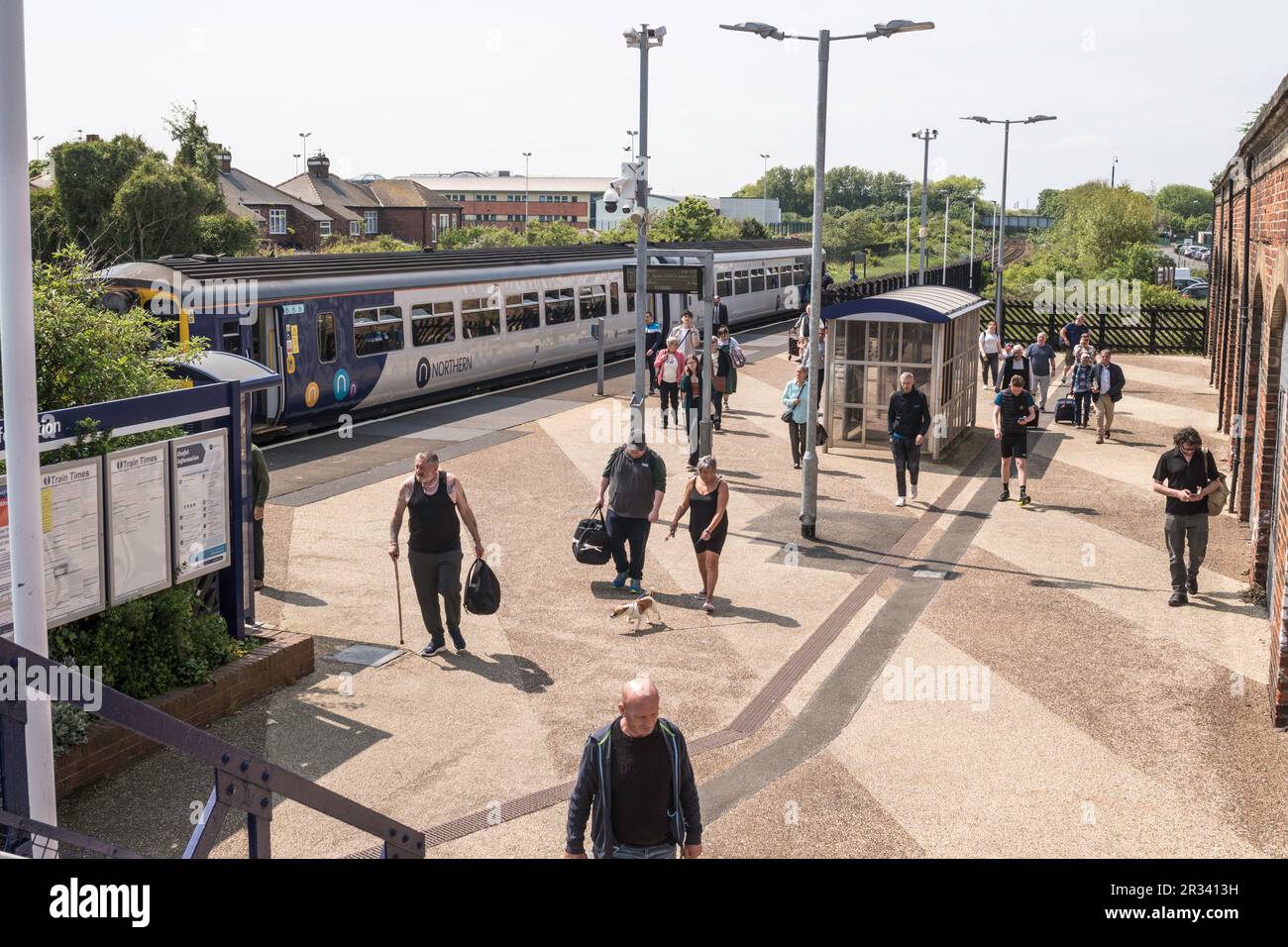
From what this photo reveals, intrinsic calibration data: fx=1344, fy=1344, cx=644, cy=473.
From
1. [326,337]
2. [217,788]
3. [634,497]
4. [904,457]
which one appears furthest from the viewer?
[326,337]

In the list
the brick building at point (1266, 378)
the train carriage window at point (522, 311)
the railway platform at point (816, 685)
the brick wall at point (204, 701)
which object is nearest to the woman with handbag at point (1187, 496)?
the railway platform at point (816, 685)

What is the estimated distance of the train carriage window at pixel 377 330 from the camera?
22.8m

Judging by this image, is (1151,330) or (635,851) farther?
(1151,330)

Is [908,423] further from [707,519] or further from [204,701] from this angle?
[204,701]

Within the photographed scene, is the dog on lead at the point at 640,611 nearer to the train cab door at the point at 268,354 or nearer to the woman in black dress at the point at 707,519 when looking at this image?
the woman in black dress at the point at 707,519

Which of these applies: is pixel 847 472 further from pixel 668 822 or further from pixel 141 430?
pixel 668 822

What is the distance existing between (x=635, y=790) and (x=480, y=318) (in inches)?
882

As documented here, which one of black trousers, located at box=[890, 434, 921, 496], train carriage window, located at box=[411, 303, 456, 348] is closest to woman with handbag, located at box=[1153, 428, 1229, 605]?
black trousers, located at box=[890, 434, 921, 496]

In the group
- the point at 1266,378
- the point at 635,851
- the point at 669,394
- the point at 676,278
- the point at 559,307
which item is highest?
the point at 676,278

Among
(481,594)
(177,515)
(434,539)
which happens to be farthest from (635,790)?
(434,539)

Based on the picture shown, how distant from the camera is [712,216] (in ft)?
298

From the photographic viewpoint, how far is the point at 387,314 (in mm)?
23766

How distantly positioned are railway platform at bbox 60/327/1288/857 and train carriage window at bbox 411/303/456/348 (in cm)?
719

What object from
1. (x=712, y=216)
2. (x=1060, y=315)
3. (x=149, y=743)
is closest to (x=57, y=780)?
(x=149, y=743)
